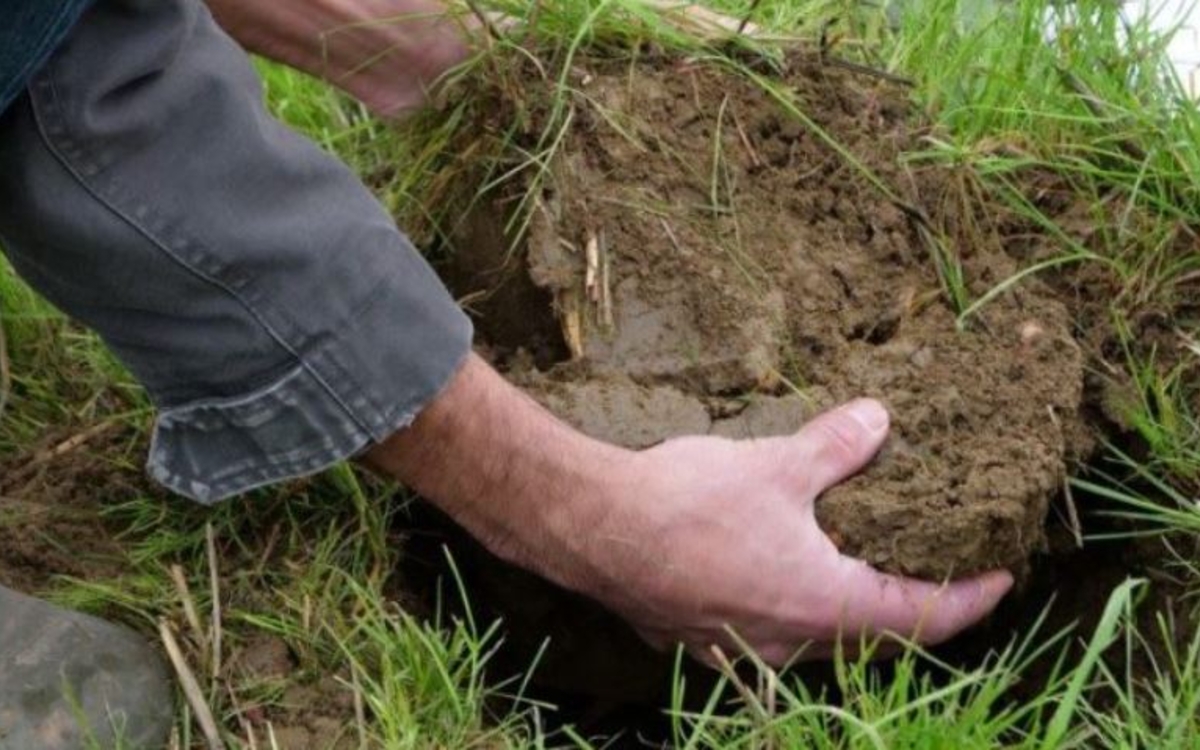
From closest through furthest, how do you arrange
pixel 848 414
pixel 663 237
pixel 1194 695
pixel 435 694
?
pixel 1194 695, pixel 435 694, pixel 848 414, pixel 663 237

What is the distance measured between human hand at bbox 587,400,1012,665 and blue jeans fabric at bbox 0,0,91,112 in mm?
793

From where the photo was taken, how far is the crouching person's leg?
185cm

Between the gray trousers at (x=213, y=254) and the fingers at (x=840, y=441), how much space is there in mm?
436

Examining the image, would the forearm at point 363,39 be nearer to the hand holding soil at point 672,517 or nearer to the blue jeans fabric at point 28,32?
the hand holding soil at point 672,517

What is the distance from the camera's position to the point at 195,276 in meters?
1.91

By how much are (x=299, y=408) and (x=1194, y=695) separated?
3.20 feet

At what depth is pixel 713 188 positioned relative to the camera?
2.47 m

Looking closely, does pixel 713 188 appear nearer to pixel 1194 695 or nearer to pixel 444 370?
A: pixel 444 370

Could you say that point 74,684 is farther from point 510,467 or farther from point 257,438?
point 510,467

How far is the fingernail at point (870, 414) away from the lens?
2.24 metres

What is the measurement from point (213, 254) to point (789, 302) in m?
0.81

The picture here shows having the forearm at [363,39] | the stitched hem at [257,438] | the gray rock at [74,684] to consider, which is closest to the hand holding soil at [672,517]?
the stitched hem at [257,438]

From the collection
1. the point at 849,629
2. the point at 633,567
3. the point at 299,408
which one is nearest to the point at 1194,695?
the point at 849,629

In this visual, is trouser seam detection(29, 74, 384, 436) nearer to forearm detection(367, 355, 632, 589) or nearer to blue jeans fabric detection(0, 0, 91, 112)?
blue jeans fabric detection(0, 0, 91, 112)
